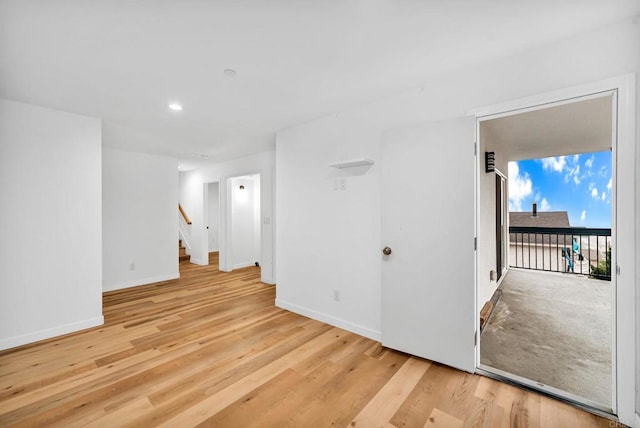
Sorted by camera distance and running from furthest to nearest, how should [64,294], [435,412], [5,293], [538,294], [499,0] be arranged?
[538,294] < [64,294] < [5,293] < [435,412] < [499,0]

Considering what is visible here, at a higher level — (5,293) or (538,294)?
(5,293)

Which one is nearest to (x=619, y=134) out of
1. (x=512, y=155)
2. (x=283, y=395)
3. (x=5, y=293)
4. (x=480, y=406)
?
(x=480, y=406)

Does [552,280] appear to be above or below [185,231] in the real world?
below

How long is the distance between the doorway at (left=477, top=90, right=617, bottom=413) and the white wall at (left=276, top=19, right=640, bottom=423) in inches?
8.3

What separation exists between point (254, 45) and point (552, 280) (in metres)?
6.11

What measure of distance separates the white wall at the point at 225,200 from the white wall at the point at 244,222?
0.20 meters

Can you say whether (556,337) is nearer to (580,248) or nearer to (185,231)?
(580,248)

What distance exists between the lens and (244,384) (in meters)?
2.06

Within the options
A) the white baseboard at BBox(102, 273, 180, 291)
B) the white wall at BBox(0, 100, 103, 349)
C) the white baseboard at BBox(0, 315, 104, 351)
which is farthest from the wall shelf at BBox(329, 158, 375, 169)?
the white baseboard at BBox(102, 273, 180, 291)

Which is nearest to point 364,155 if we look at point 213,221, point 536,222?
point 213,221

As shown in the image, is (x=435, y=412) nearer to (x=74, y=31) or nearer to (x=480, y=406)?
(x=480, y=406)

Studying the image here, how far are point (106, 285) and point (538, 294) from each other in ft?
23.5

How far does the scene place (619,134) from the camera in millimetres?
1627

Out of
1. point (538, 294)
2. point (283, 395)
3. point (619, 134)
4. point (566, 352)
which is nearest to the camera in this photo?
point (619, 134)
